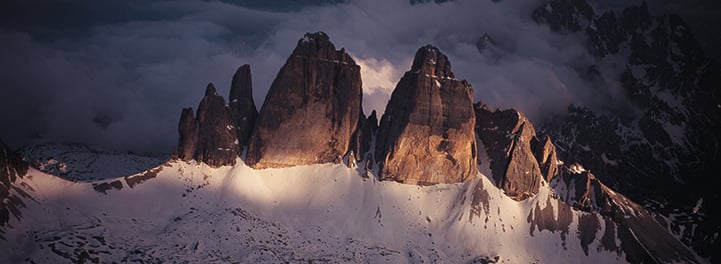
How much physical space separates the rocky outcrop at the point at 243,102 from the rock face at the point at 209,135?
206 inches

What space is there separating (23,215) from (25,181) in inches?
447

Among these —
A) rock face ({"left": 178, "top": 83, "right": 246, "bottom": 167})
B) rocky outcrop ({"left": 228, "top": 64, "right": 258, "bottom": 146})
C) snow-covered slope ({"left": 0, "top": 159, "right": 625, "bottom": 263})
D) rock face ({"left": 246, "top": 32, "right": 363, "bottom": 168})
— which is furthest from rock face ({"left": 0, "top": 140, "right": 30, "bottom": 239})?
rocky outcrop ({"left": 228, "top": 64, "right": 258, "bottom": 146})

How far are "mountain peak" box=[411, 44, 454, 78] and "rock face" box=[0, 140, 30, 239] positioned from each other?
99.0 meters

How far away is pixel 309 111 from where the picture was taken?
16662cm

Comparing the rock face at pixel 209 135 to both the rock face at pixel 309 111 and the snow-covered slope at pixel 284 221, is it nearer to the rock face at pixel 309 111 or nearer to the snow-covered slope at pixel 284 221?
the snow-covered slope at pixel 284 221

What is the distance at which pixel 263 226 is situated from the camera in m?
148

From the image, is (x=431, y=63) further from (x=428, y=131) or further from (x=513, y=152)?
(x=513, y=152)

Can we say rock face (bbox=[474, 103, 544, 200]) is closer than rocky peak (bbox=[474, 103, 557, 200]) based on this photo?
Yes

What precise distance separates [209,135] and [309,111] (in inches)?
1024

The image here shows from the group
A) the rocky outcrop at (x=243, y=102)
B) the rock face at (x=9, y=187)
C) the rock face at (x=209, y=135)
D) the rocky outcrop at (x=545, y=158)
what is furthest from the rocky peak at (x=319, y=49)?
the rock face at (x=9, y=187)

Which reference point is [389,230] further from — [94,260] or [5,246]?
[5,246]

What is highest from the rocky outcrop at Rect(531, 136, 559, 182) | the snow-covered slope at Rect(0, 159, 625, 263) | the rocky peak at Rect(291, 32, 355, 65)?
the rocky peak at Rect(291, 32, 355, 65)

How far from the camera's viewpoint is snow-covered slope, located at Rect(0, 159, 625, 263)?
5017 inches

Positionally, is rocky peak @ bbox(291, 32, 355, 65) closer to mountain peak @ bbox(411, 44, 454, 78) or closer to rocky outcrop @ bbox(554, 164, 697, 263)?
mountain peak @ bbox(411, 44, 454, 78)
